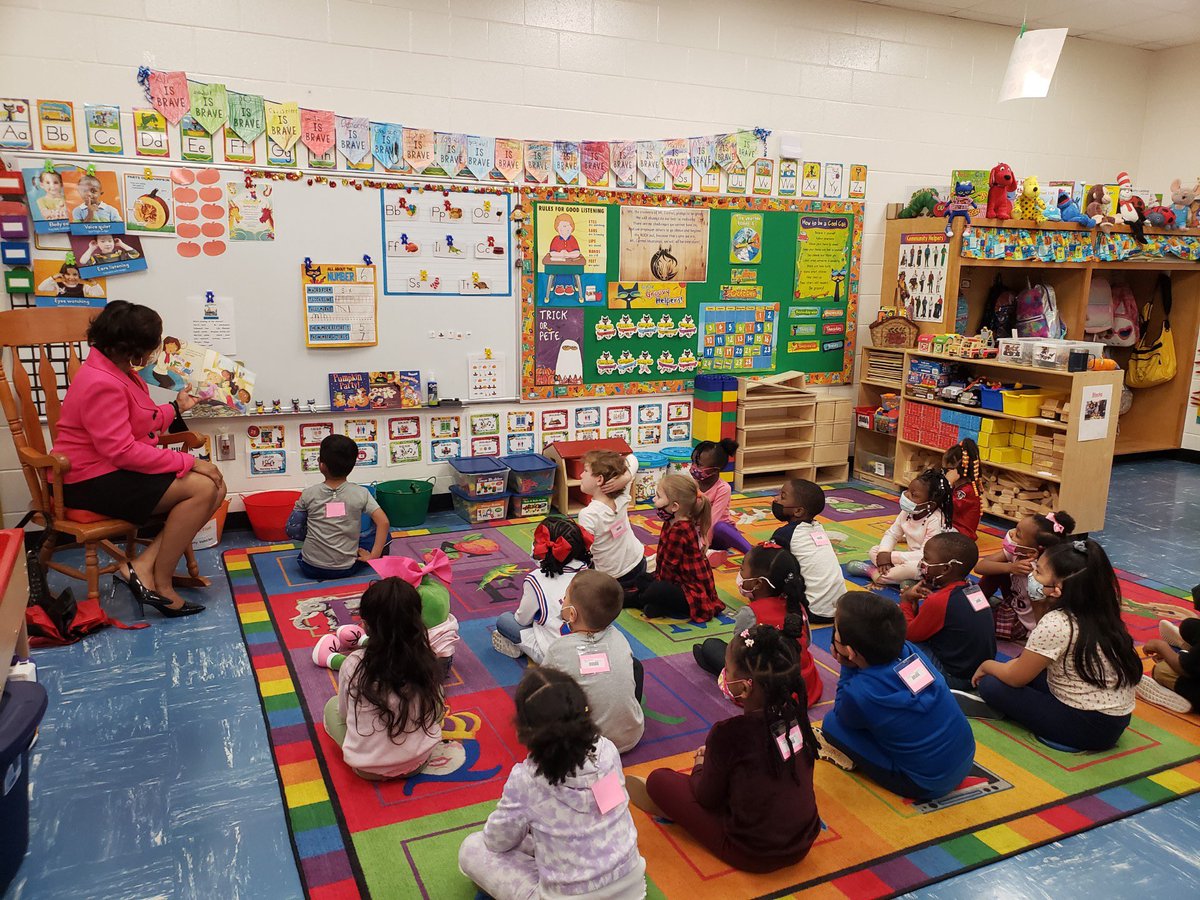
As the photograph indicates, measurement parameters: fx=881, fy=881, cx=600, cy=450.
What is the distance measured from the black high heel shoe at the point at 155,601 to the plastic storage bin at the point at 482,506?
6.04 ft

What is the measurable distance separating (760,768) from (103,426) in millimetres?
3125

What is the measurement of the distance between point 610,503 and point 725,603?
82cm

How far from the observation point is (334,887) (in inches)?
89.5

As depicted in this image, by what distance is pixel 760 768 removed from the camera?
223 cm

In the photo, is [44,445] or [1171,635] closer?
[1171,635]

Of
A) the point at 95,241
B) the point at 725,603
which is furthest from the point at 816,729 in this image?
the point at 95,241

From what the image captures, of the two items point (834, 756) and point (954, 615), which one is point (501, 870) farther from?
point (954, 615)

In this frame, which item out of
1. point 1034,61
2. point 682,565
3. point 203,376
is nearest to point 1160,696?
point 682,565

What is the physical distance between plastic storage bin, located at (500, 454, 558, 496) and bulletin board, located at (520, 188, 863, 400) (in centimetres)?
50

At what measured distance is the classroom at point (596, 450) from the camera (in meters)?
2.46

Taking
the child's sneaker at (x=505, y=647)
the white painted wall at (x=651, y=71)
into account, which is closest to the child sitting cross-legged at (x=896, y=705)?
the child's sneaker at (x=505, y=647)

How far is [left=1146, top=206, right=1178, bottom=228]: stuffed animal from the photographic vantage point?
6.76m

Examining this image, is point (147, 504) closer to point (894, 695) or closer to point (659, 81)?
point (894, 695)

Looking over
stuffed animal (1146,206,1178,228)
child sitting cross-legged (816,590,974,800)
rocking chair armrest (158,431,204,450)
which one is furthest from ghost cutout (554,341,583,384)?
stuffed animal (1146,206,1178,228)
